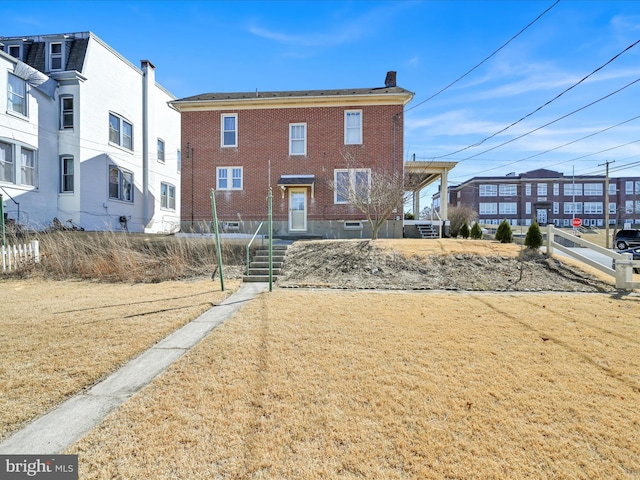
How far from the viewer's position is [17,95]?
1516 centimetres

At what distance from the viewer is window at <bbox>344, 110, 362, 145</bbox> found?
1847 cm

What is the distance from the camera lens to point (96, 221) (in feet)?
57.8

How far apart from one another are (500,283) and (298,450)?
9.12m

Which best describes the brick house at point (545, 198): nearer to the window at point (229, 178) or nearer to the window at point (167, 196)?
the window at point (167, 196)

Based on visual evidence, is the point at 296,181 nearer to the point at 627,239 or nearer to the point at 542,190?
the point at 627,239

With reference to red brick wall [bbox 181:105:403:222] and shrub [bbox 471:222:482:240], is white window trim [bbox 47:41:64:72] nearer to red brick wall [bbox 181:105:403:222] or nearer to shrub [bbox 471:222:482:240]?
red brick wall [bbox 181:105:403:222]

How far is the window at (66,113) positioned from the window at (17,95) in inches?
63.3

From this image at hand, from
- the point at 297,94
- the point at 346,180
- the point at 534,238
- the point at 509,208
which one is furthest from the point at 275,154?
the point at 509,208

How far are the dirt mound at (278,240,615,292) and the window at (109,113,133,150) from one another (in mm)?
15062

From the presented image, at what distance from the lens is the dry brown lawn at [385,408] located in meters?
2.25

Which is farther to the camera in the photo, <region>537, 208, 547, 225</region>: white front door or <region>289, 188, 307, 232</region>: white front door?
<region>537, 208, 547, 225</region>: white front door

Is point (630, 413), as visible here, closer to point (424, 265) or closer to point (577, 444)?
point (577, 444)

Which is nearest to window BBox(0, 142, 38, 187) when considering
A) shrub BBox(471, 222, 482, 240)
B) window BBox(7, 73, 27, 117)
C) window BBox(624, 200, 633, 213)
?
window BBox(7, 73, 27, 117)

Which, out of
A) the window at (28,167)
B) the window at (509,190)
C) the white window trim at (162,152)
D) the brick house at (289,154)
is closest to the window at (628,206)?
the window at (509,190)
